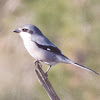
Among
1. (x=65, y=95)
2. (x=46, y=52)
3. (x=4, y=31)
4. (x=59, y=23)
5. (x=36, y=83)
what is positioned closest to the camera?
(x=46, y=52)

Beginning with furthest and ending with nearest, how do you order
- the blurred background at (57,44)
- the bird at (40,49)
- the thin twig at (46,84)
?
the blurred background at (57,44) < the bird at (40,49) < the thin twig at (46,84)

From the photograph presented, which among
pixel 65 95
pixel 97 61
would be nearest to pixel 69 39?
pixel 97 61

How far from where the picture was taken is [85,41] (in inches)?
264

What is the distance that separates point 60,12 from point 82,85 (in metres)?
1.45

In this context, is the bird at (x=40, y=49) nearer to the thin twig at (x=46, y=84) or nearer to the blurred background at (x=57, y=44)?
the thin twig at (x=46, y=84)

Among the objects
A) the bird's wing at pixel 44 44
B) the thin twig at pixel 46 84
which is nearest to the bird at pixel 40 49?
the bird's wing at pixel 44 44

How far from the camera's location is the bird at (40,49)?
14.2 ft

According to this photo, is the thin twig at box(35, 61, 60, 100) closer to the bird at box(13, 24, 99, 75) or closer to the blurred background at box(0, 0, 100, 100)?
the bird at box(13, 24, 99, 75)

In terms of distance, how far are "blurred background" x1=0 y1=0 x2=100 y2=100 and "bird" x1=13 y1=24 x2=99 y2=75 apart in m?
1.61

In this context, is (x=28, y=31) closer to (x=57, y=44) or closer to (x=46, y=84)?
(x=46, y=84)

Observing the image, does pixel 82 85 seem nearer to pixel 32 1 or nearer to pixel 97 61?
pixel 97 61

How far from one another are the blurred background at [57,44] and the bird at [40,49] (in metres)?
1.61

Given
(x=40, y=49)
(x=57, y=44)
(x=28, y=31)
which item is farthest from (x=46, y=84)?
(x=57, y=44)

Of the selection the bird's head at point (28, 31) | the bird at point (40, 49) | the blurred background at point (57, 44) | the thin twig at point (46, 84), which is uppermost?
the blurred background at point (57, 44)
